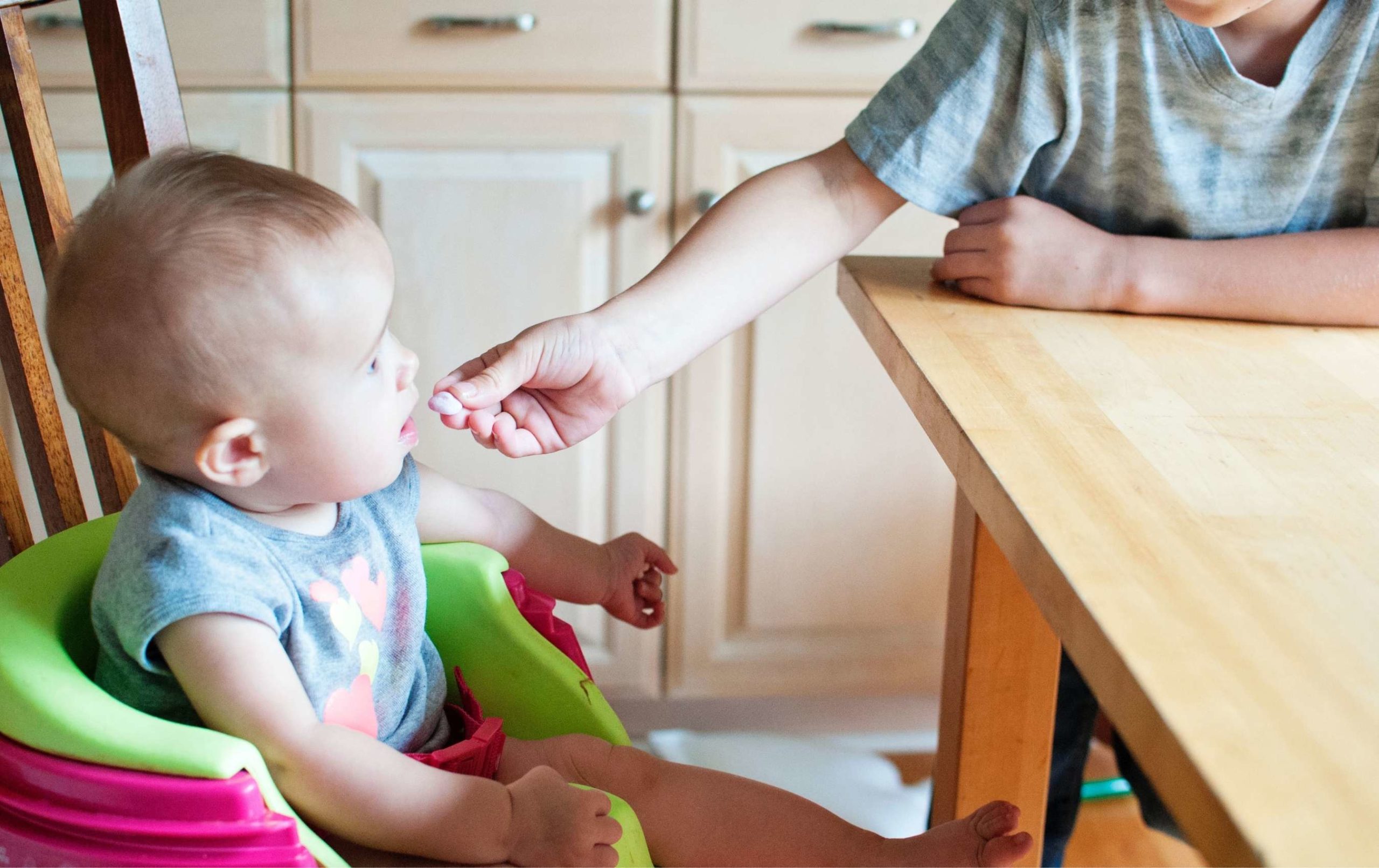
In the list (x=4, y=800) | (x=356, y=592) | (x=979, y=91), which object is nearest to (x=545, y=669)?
(x=356, y=592)

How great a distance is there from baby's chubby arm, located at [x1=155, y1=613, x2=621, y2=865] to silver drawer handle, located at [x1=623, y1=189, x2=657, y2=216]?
89 centimetres

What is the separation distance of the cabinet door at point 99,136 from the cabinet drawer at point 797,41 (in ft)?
1.51

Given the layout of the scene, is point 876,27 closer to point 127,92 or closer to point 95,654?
point 127,92

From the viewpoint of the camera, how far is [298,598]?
648mm

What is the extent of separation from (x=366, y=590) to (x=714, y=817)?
24 cm

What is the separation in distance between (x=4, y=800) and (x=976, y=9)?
711mm

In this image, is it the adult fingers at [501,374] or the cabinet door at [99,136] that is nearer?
the adult fingers at [501,374]

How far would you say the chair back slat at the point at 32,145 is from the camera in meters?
0.69

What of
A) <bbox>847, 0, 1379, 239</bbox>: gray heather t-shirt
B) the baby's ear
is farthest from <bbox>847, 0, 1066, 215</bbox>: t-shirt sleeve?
the baby's ear

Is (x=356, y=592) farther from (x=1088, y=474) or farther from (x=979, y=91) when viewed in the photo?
(x=979, y=91)

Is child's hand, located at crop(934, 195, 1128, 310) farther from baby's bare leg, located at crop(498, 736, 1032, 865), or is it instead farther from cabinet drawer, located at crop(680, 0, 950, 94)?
cabinet drawer, located at crop(680, 0, 950, 94)

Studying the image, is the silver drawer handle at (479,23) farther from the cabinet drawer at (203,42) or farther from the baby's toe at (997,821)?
the baby's toe at (997,821)

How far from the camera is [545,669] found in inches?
29.1

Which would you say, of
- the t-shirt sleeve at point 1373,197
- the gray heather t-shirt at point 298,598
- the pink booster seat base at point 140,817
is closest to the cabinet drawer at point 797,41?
the t-shirt sleeve at point 1373,197
